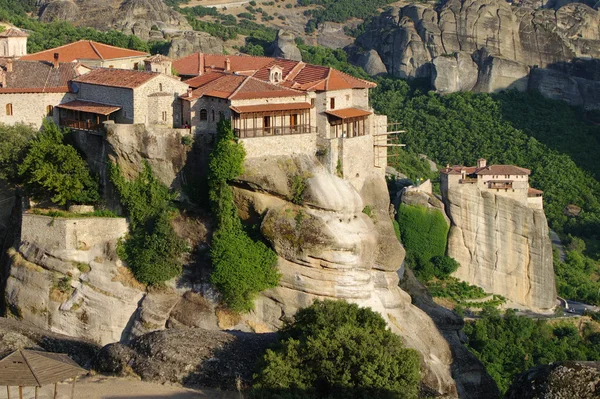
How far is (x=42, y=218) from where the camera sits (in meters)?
44.2

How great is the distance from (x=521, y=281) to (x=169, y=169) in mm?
31168

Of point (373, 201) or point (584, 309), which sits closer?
point (373, 201)

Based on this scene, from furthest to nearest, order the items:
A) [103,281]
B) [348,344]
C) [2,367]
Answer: [103,281], [348,344], [2,367]

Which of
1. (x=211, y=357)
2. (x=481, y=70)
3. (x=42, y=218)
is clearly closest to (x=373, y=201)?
(x=42, y=218)

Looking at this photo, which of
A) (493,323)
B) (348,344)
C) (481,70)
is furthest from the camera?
(481,70)

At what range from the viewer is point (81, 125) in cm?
4572

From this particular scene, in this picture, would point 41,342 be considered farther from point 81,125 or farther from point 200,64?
point 200,64

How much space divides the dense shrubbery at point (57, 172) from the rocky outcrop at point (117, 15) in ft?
143

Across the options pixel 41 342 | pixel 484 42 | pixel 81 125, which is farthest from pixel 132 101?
pixel 484 42

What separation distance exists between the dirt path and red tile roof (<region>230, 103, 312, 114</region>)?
47.8 ft

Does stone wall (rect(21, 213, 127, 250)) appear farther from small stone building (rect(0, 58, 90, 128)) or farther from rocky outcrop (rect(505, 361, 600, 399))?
rocky outcrop (rect(505, 361, 600, 399))

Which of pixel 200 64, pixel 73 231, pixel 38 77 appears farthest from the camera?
pixel 200 64

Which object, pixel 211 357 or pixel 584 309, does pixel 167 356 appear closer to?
pixel 211 357

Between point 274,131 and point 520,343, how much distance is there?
870 inches
